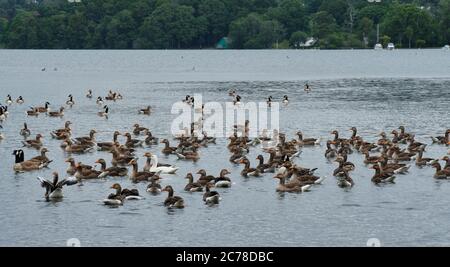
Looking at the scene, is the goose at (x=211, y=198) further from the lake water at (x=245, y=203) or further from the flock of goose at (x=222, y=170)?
the lake water at (x=245, y=203)

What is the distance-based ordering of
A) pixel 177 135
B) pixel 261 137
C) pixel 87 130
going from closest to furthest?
pixel 261 137
pixel 177 135
pixel 87 130

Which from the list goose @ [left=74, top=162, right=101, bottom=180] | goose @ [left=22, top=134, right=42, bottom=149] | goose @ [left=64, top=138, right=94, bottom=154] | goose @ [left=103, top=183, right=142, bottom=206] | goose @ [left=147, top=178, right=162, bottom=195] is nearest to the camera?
goose @ [left=103, top=183, right=142, bottom=206]

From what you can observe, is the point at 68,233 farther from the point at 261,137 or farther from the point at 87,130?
the point at 87,130

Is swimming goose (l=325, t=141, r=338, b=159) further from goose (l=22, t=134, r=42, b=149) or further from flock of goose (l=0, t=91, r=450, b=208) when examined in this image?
goose (l=22, t=134, r=42, b=149)

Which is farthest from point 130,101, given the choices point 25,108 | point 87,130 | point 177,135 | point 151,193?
point 151,193

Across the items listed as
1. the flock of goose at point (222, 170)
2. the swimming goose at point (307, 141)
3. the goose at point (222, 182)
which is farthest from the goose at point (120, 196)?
the swimming goose at point (307, 141)

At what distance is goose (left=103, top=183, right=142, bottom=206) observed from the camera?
3086 cm

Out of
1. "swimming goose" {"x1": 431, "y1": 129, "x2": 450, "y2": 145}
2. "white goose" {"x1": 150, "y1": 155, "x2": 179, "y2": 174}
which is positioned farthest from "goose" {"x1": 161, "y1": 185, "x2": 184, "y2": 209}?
"swimming goose" {"x1": 431, "y1": 129, "x2": 450, "y2": 145}

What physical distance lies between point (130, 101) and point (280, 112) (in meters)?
16.5

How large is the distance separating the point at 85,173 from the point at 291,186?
750 centimetres

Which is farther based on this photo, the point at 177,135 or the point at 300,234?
the point at 177,135

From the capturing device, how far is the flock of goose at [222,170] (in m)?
33.4
